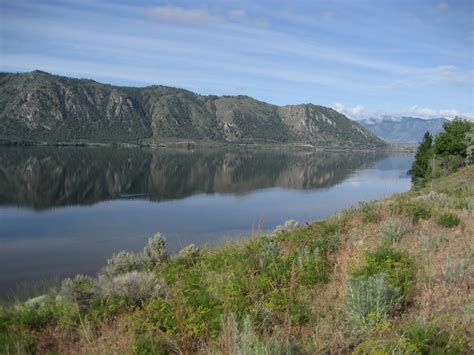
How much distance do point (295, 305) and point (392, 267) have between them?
2.04 m

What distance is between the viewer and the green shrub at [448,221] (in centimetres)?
964

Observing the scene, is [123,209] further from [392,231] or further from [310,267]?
[310,267]

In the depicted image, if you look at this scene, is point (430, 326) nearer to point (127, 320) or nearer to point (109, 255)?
point (127, 320)

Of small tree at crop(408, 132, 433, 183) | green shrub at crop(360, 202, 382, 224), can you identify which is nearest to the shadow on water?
small tree at crop(408, 132, 433, 183)

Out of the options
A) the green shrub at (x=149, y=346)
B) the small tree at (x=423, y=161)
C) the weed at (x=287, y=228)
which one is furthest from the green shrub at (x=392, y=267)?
the small tree at (x=423, y=161)

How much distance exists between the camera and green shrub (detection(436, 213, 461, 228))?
9.64 metres

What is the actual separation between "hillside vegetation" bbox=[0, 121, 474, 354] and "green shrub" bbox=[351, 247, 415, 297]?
0.02 m

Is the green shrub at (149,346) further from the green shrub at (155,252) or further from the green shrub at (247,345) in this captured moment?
the green shrub at (155,252)

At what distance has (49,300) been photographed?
8.84 metres

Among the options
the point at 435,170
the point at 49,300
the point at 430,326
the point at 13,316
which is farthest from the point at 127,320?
the point at 435,170

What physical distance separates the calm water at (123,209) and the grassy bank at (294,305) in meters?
1.60

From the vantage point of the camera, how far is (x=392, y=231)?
29.8 feet

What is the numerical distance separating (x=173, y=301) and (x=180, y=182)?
69.2 metres

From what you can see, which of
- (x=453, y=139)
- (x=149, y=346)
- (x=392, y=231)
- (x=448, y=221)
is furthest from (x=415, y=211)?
(x=453, y=139)
